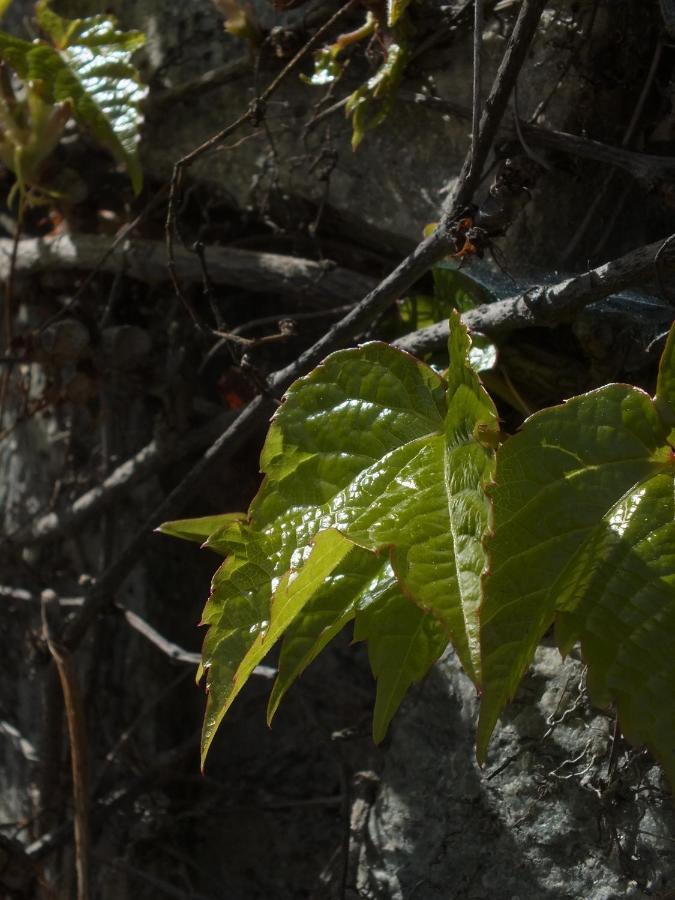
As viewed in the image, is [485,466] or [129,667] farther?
[129,667]

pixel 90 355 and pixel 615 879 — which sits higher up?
pixel 90 355

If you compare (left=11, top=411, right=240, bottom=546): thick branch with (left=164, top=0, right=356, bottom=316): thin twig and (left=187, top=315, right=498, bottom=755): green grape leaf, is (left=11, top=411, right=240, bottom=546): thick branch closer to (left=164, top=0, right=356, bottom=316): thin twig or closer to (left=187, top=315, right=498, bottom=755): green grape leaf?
(left=164, top=0, right=356, bottom=316): thin twig

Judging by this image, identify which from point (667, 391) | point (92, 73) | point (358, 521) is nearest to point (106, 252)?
point (92, 73)

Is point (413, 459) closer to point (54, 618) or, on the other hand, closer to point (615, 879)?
point (615, 879)

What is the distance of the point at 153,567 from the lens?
149cm

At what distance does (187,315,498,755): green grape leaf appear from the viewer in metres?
0.72

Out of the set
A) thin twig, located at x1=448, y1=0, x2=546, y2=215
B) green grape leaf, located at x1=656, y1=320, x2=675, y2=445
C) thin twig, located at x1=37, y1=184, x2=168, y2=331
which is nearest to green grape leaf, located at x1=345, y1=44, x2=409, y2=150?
thin twig, located at x1=448, y1=0, x2=546, y2=215

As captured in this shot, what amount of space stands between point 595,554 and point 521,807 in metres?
0.39

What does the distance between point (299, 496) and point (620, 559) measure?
0.27 meters

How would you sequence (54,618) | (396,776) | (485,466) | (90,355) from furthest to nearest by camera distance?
(90,355)
(54,618)
(396,776)
(485,466)

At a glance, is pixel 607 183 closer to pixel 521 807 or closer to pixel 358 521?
pixel 358 521

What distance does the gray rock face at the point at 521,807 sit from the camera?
3.02 feet

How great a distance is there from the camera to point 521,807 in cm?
99

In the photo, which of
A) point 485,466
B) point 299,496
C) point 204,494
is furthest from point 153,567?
point 485,466
